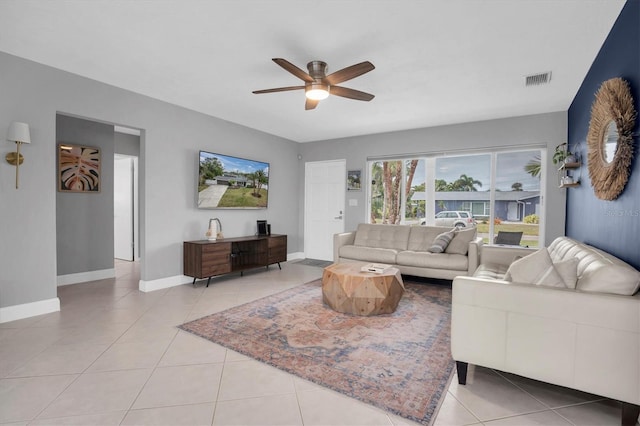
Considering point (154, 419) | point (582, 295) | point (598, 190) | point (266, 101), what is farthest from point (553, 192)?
point (154, 419)

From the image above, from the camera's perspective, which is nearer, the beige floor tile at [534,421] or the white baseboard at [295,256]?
the beige floor tile at [534,421]

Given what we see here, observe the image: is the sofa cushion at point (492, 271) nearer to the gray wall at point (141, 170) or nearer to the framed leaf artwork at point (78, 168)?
the gray wall at point (141, 170)

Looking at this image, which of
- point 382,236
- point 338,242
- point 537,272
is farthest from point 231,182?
point 537,272

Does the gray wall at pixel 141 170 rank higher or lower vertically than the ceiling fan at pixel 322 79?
lower

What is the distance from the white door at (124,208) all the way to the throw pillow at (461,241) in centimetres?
573

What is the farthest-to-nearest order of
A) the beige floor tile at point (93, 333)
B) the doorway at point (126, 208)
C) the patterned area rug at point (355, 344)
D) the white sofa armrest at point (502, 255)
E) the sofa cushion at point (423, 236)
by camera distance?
the doorway at point (126, 208)
the sofa cushion at point (423, 236)
the white sofa armrest at point (502, 255)
the beige floor tile at point (93, 333)
the patterned area rug at point (355, 344)

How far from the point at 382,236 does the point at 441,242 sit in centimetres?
103

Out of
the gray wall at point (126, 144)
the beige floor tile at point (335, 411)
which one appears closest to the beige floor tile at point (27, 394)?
the beige floor tile at point (335, 411)

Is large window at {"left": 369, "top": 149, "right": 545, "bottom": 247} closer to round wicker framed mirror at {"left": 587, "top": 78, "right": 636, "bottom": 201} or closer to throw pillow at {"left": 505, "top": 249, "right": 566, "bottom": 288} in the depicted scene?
round wicker framed mirror at {"left": 587, "top": 78, "right": 636, "bottom": 201}

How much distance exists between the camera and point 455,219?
5.26m

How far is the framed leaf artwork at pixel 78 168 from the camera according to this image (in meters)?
4.32

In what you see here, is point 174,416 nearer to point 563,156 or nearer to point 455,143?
point 563,156

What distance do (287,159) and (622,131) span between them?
513 cm

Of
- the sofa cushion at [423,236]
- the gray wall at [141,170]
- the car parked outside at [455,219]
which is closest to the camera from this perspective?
the gray wall at [141,170]
